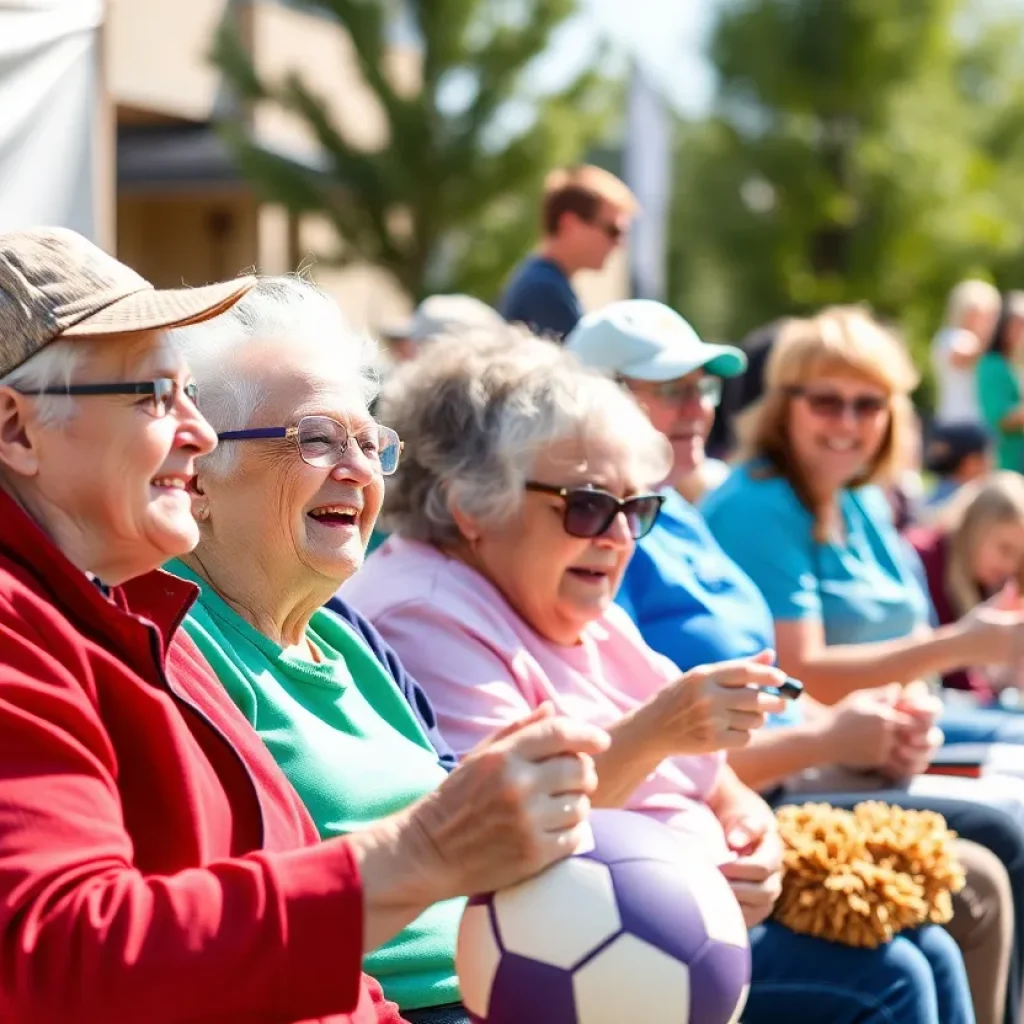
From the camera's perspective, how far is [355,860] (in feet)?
5.44

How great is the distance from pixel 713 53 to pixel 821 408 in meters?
28.9

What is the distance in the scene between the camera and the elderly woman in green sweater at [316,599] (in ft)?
7.61

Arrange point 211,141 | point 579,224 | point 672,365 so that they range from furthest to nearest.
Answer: point 211,141
point 579,224
point 672,365

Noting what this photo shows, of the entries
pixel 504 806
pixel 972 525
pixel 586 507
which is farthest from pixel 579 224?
pixel 504 806

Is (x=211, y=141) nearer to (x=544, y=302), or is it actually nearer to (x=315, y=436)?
(x=544, y=302)

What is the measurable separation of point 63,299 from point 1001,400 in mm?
8695

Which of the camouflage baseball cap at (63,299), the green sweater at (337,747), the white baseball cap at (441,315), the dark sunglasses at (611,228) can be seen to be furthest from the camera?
the dark sunglasses at (611,228)

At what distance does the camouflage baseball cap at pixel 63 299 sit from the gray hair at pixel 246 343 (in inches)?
25.1

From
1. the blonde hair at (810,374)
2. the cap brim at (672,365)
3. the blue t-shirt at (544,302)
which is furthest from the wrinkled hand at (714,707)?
the blue t-shirt at (544,302)

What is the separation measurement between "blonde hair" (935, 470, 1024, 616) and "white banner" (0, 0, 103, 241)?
334cm

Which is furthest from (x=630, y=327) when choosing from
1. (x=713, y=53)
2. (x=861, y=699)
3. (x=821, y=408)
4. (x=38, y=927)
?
(x=713, y=53)

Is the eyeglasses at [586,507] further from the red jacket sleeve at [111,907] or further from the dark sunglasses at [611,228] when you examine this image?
the dark sunglasses at [611,228]

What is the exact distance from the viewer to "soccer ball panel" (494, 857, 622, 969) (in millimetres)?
1909

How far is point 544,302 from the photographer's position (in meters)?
6.81
